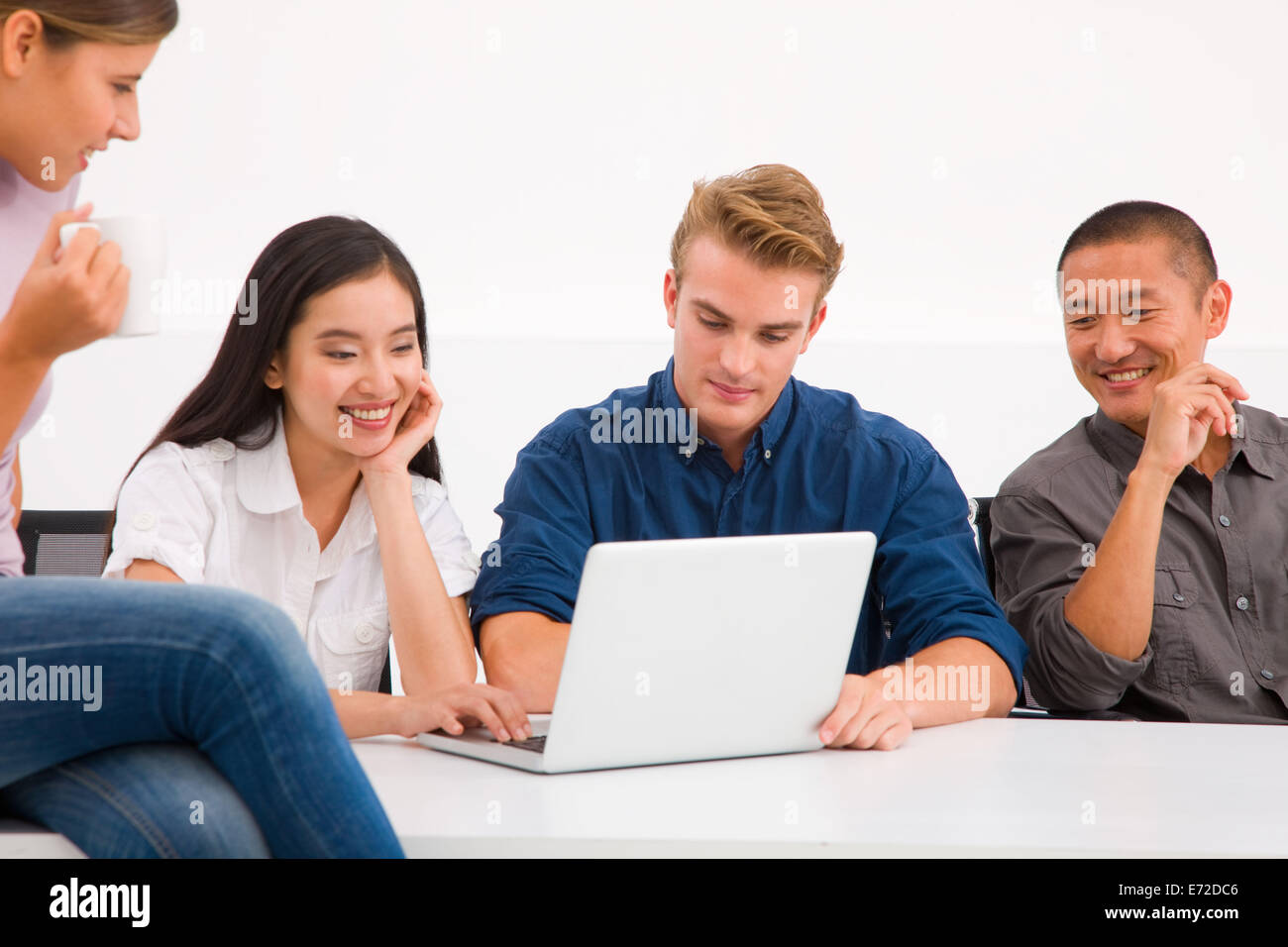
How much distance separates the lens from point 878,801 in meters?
1.01

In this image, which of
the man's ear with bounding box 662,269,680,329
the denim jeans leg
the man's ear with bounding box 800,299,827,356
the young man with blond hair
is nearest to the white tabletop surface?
the denim jeans leg

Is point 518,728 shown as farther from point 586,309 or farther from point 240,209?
point 240,209

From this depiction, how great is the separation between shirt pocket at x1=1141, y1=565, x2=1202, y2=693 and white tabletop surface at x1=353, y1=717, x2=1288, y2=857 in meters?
0.51

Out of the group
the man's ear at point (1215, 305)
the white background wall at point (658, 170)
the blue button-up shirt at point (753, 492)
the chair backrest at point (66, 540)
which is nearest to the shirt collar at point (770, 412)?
the blue button-up shirt at point (753, 492)

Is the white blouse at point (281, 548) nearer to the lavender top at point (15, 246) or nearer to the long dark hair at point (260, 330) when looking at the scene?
the long dark hair at point (260, 330)

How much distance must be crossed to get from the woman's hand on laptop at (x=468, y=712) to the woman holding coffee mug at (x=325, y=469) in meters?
0.34

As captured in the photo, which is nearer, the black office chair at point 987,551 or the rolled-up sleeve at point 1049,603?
the rolled-up sleeve at point 1049,603

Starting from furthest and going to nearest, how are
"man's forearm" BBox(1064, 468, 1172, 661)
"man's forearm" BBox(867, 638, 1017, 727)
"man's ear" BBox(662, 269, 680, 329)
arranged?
"man's ear" BBox(662, 269, 680, 329) < "man's forearm" BBox(1064, 468, 1172, 661) < "man's forearm" BBox(867, 638, 1017, 727)

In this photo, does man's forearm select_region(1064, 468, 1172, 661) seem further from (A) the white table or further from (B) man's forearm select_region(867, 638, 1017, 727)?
(A) the white table

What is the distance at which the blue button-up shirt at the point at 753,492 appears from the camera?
1.70 meters

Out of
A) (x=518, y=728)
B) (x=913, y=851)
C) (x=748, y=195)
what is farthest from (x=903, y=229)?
(x=913, y=851)

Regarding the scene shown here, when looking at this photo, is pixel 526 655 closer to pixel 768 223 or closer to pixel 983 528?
pixel 768 223

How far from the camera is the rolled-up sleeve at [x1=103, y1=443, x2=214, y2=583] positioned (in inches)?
59.5
